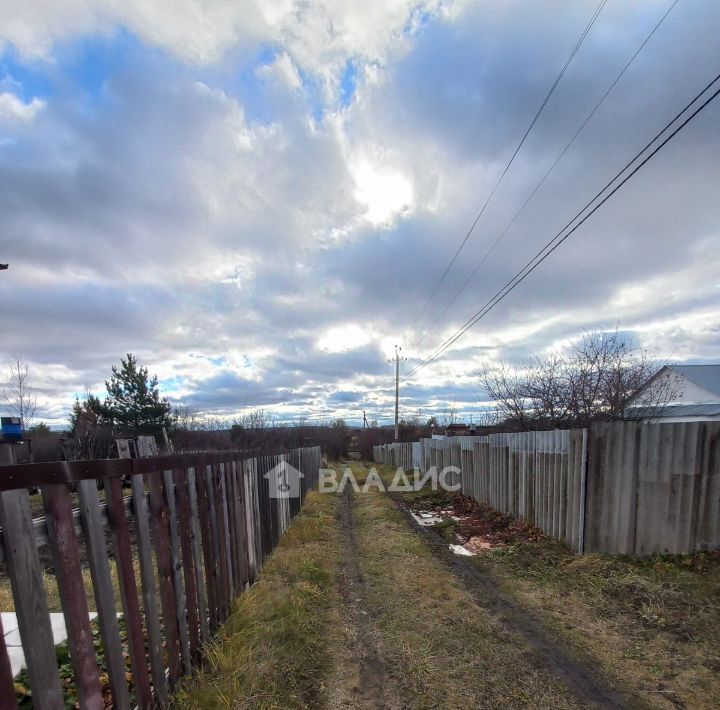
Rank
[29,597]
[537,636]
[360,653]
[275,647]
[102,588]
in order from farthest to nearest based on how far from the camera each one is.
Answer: [537,636]
[360,653]
[275,647]
[102,588]
[29,597]

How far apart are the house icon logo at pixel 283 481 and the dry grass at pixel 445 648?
1.90 metres

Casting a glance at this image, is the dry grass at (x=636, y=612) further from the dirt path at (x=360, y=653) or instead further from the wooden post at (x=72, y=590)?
the wooden post at (x=72, y=590)

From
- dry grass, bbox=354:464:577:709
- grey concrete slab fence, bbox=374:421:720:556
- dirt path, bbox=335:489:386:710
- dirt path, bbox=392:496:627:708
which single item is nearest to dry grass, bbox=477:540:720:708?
dirt path, bbox=392:496:627:708

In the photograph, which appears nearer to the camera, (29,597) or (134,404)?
(29,597)

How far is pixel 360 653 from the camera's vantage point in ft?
10.7

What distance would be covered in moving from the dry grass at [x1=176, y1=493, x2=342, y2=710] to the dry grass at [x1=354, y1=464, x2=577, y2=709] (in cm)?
51

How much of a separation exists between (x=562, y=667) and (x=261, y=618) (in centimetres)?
227

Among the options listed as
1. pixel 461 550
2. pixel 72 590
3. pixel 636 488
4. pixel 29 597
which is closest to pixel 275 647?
pixel 72 590

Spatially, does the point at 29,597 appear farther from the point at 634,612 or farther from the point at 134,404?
the point at 134,404

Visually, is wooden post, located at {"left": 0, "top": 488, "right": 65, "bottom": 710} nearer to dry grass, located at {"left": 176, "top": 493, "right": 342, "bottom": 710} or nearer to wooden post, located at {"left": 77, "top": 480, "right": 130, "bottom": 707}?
wooden post, located at {"left": 77, "top": 480, "right": 130, "bottom": 707}

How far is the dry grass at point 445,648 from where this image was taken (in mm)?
2682

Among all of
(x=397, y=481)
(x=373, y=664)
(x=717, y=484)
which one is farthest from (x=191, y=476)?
(x=397, y=481)

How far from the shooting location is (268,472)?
6.38 m

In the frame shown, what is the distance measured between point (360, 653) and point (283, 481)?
185 inches
